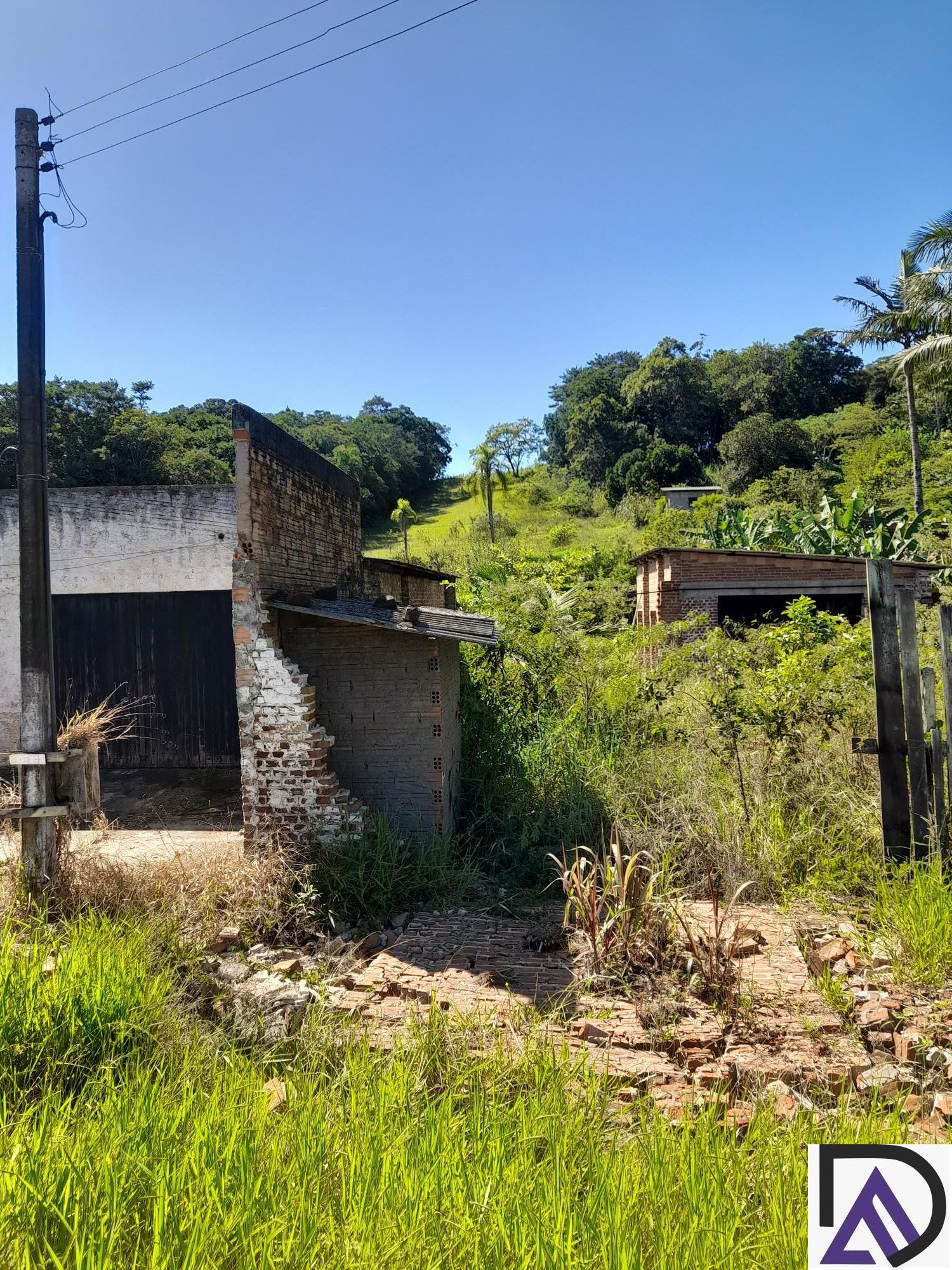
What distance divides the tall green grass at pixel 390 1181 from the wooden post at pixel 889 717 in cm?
284

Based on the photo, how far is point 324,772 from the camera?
6.79 m

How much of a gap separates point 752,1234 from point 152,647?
37.0 feet

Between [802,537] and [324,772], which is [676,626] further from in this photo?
[802,537]

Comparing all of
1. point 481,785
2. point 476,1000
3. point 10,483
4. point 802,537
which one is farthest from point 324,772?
point 10,483

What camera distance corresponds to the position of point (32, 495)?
606 cm

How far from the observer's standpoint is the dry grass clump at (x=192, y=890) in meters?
5.74

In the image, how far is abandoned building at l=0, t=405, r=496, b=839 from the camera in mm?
6727

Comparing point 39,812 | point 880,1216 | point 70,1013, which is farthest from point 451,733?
A: point 880,1216

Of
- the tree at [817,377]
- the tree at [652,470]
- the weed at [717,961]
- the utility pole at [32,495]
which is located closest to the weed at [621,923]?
the weed at [717,961]

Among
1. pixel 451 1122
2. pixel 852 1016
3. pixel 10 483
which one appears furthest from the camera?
pixel 10 483

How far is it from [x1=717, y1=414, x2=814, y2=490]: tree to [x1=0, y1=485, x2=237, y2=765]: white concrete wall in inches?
1299

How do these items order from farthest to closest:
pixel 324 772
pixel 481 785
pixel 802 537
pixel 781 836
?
pixel 802 537
pixel 481 785
pixel 324 772
pixel 781 836

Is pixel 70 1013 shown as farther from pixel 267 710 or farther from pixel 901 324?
pixel 901 324

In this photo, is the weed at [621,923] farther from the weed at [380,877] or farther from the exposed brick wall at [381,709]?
the exposed brick wall at [381,709]
